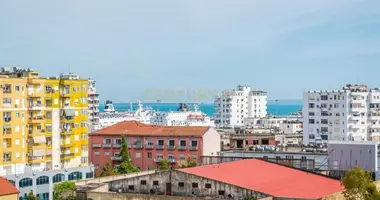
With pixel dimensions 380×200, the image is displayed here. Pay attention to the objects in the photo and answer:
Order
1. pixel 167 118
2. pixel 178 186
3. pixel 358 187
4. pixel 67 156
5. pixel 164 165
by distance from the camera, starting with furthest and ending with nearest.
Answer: pixel 167 118, pixel 67 156, pixel 164 165, pixel 178 186, pixel 358 187

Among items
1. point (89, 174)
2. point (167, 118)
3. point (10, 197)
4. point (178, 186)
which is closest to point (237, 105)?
point (167, 118)

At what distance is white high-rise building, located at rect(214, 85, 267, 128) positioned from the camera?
155 meters

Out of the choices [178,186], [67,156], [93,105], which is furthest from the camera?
[93,105]

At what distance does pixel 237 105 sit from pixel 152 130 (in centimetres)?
9237

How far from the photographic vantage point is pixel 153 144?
6375 centimetres

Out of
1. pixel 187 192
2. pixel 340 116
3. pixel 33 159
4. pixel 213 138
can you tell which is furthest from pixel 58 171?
pixel 340 116

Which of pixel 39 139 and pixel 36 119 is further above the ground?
pixel 36 119

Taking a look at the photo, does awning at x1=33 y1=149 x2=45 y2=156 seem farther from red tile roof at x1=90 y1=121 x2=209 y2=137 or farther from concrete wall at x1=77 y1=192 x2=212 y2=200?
concrete wall at x1=77 y1=192 x2=212 y2=200

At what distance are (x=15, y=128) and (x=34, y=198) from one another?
30.3 feet

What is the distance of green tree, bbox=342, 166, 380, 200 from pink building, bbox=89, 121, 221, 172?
30.1 metres

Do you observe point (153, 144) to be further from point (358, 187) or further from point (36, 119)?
point (358, 187)

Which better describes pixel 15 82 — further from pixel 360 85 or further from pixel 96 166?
pixel 360 85

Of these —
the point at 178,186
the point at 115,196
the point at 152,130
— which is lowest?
the point at 115,196

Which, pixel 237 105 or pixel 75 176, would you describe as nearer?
pixel 75 176
